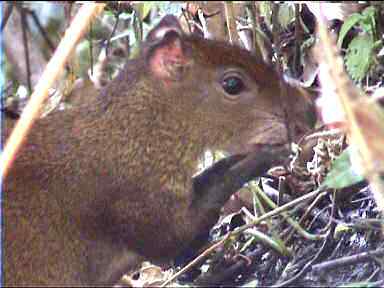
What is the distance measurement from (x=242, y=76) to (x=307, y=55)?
4.20ft

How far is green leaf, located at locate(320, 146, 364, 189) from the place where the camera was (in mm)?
3078

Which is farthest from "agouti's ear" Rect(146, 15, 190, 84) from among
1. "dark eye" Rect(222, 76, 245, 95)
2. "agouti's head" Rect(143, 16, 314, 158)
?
"dark eye" Rect(222, 76, 245, 95)

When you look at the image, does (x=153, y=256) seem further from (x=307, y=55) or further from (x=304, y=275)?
(x=307, y=55)

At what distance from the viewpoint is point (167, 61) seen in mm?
4105

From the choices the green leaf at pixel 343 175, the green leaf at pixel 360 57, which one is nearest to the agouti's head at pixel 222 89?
the green leaf at pixel 360 57

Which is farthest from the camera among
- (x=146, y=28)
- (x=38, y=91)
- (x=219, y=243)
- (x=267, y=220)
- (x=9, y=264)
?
(x=146, y=28)

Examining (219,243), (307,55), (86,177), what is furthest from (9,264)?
(307,55)

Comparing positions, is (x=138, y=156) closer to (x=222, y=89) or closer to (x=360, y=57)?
(x=222, y=89)

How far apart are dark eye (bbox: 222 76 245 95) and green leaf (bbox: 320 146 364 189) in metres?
1.00

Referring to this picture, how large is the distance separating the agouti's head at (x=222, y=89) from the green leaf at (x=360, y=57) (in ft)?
1.35

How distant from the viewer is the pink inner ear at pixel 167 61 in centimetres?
408

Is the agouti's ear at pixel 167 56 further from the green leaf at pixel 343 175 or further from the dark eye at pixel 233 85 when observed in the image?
the green leaf at pixel 343 175

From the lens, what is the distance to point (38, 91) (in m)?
2.94

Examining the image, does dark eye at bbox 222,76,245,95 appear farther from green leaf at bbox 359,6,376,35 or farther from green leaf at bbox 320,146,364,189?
green leaf at bbox 320,146,364,189
